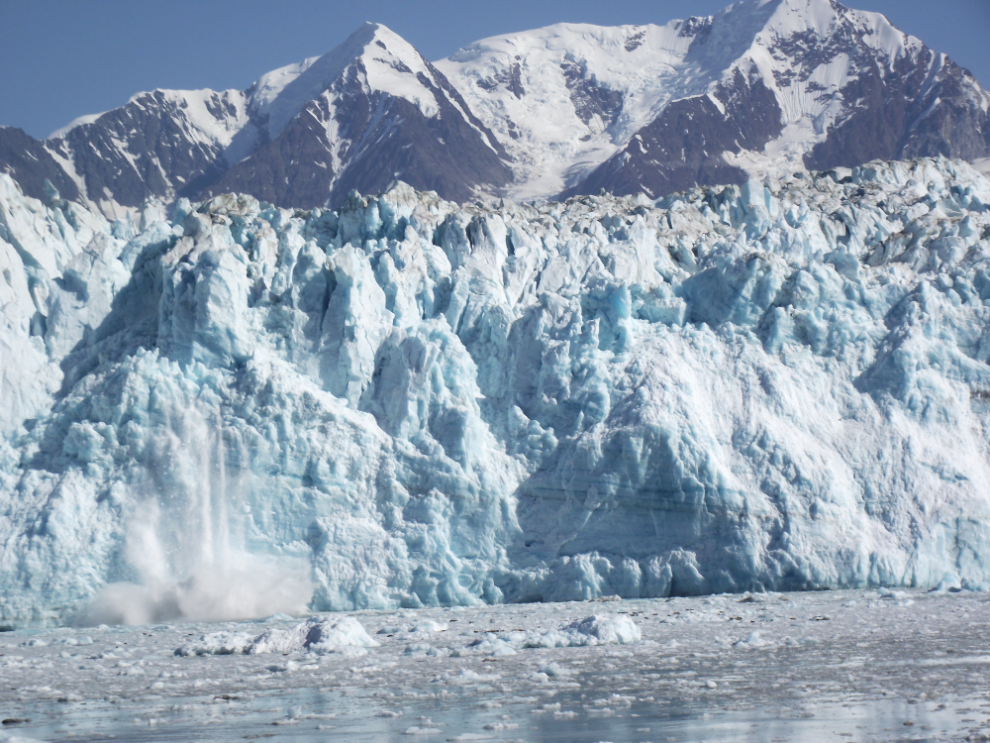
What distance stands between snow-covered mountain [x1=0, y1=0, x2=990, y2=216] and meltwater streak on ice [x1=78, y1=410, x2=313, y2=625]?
67.9m

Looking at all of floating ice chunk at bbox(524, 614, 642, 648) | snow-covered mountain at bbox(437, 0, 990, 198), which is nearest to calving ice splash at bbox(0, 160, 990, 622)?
floating ice chunk at bbox(524, 614, 642, 648)

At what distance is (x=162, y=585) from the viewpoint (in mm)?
22453

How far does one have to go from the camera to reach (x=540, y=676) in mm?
13430

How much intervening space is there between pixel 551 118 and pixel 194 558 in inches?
3672

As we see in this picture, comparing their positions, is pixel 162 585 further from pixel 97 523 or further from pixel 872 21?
pixel 872 21

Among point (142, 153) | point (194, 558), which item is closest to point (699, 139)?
point (142, 153)

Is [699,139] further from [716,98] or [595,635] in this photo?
[595,635]

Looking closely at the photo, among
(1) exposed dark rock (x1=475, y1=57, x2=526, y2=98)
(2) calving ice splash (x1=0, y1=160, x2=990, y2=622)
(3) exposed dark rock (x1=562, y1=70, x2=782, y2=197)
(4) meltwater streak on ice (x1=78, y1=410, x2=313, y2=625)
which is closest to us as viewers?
(4) meltwater streak on ice (x1=78, y1=410, x2=313, y2=625)

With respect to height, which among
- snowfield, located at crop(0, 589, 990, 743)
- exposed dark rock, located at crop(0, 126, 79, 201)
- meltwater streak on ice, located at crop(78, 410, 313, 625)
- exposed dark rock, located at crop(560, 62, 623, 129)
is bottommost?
snowfield, located at crop(0, 589, 990, 743)

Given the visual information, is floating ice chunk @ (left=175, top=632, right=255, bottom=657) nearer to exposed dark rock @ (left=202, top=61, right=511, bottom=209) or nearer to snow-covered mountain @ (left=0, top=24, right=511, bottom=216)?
exposed dark rock @ (left=202, top=61, right=511, bottom=209)

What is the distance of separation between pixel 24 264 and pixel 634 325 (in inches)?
589

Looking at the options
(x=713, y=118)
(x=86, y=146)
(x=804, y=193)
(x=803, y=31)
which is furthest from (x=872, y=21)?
(x=804, y=193)

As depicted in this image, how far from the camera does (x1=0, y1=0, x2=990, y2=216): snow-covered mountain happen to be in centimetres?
9712

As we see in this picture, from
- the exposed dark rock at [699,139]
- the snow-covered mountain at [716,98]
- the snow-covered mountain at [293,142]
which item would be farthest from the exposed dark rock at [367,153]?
the exposed dark rock at [699,139]
